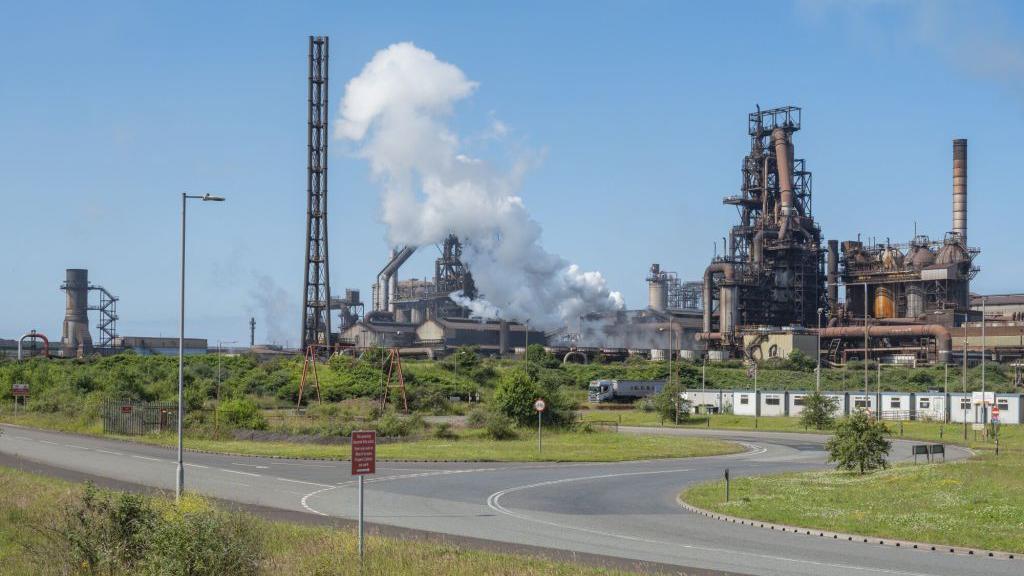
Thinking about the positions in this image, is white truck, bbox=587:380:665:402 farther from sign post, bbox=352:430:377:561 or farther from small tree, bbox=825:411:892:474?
sign post, bbox=352:430:377:561

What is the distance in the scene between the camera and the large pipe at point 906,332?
407 feet

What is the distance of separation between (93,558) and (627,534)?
13.0 meters

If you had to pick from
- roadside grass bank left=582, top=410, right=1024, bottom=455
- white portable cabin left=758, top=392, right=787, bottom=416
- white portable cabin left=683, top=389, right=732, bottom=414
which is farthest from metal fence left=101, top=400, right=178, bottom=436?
white portable cabin left=758, top=392, right=787, bottom=416

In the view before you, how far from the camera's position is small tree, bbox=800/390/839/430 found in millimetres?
83312

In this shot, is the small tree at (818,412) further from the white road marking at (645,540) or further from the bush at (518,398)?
the white road marking at (645,540)

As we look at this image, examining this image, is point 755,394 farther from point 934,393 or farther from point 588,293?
point 588,293

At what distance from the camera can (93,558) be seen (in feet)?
74.2

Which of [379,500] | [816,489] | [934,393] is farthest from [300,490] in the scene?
[934,393]

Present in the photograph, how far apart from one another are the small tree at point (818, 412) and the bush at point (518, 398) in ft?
85.4

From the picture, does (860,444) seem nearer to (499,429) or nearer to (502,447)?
(502,447)

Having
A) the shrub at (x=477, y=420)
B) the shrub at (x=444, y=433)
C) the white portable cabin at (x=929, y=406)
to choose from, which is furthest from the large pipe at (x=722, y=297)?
the shrub at (x=444, y=433)

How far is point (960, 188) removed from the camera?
134 metres

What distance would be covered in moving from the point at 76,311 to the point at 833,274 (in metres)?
125

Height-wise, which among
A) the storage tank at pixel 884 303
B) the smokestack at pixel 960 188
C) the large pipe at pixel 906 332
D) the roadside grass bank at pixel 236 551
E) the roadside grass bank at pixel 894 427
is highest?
the smokestack at pixel 960 188
